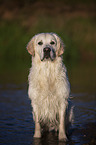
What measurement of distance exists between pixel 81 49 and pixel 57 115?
109ft

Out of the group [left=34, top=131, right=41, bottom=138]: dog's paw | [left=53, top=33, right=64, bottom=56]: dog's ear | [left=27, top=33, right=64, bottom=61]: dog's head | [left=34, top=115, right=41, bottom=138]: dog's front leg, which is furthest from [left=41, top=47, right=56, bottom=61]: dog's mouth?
[left=34, top=131, right=41, bottom=138]: dog's paw

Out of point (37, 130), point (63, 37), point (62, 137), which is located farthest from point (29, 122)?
point (63, 37)

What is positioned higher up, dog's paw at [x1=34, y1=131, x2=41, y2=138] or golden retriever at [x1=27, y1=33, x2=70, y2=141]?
golden retriever at [x1=27, y1=33, x2=70, y2=141]

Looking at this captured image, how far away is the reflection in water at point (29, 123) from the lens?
588 cm

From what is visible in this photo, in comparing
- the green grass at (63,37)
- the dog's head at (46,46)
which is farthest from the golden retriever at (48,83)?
the green grass at (63,37)

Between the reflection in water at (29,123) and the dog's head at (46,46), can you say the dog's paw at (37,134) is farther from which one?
the dog's head at (46,46)

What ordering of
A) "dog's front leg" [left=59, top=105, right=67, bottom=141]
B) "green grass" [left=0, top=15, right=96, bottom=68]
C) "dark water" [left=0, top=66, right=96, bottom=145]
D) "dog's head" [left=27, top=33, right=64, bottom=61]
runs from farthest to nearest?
1. "green grass" [left=0, top=15, right=96, bottom=68]
2. "dog's front leg" [left=59, top=105, right=67, bottom=141]
3. "dog's head" [left=27, top=33, right=64, bottom=61]
4. "dark water" [left=0, top=66, right=96, bottom=145]

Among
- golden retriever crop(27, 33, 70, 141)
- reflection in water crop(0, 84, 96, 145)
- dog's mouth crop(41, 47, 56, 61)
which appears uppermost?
dog's mouth crop(41, 47, 56, 61)

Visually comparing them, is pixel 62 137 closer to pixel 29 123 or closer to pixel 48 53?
pixel 29 123

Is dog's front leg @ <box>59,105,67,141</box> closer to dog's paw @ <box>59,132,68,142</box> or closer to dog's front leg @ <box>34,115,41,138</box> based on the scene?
dog's paw @ <box>59,132,68,142</box>

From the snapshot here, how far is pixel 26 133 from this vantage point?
6.37 m

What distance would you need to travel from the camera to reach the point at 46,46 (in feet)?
19.7

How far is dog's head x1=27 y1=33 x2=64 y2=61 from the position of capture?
597cm

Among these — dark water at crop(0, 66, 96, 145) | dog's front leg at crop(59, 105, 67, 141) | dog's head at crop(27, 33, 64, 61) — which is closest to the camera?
dark water at crop(0, 66, 96, 145)
